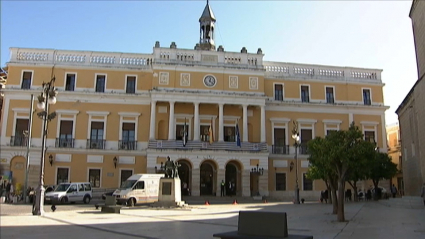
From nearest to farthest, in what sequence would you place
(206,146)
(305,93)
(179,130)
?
(206,146), (179,130), (305,93)

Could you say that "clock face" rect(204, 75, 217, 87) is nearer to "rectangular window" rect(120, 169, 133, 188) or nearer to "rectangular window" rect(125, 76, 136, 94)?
"rectangular window" rect(125, 76, 136, 94)

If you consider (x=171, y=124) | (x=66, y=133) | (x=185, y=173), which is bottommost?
(x=185, y=173)

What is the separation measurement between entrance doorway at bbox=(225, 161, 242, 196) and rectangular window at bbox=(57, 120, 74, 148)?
13.0 m

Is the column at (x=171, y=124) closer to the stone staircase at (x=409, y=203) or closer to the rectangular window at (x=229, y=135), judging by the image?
the rectangular window at (x=229, y=135)

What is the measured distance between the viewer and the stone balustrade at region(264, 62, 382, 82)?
35.1 meters

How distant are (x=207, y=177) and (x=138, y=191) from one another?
10360mm

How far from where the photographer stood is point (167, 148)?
30.1m

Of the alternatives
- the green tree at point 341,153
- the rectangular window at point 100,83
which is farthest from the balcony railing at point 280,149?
the green tree at point 341,153

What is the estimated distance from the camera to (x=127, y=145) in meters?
31.8

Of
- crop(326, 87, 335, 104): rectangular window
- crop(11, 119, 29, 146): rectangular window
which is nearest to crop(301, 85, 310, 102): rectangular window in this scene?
crop(326, 87, 335, 104): rectangular window

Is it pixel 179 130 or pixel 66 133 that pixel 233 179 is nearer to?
pixel 179 130

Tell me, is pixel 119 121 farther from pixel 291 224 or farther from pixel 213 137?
pixel 291 224

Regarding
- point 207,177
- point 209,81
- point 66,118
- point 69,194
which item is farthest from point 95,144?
point 209,81

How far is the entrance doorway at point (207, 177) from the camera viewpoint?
106ft
